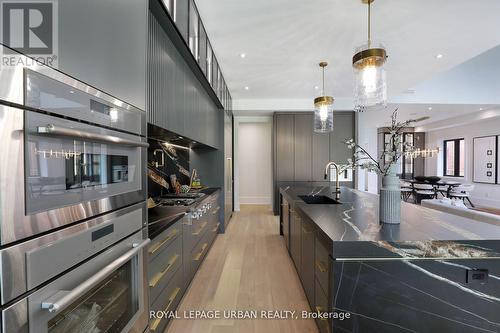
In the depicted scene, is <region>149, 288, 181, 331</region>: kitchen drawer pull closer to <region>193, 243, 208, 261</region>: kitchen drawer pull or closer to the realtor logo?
<region>193, 243, 208, 261</region>: kitchen drawer pull

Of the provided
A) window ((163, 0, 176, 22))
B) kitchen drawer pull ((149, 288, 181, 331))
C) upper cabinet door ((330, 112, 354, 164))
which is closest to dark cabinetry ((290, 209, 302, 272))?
kitchen drawer pull ((149, 288, 181, 331))

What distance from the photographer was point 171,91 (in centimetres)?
196

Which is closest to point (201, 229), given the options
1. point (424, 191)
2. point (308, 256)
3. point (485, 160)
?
point (308, 256)

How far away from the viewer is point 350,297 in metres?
1.26

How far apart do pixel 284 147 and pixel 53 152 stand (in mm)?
5211

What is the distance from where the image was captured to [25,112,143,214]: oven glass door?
68cm

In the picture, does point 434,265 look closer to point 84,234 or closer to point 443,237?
point 443,237

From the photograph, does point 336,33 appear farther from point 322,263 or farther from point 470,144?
point 470,144

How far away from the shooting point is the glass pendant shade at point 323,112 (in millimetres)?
3480

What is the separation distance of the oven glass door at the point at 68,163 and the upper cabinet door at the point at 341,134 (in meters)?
5.27

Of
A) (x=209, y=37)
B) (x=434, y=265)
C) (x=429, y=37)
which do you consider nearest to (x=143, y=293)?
(x=434, y=265)

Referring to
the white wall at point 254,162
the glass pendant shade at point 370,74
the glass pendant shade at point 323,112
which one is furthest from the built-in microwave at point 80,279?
the white wall at point 254,162

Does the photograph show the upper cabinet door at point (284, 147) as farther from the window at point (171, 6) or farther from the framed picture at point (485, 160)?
the framed picture at point (485, 160)

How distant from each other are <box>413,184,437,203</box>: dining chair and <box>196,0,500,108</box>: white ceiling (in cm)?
453
